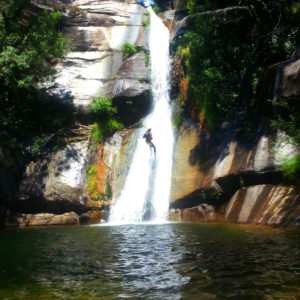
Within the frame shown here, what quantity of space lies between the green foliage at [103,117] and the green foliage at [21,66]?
3173mm

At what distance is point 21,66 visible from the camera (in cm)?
1659

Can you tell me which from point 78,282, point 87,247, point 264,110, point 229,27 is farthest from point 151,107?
point 78,282

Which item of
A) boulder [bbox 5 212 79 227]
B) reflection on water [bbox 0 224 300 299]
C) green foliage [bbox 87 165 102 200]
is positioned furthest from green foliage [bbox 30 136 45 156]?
reflection on water [bbox 0 224 300 299]

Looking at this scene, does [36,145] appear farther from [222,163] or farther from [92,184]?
[222,163]

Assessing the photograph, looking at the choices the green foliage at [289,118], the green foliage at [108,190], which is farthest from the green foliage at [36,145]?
the green foliage at [289,118]

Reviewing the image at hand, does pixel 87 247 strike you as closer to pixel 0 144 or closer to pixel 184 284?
pixel 184 284

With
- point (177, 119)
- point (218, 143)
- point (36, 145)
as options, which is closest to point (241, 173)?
point (218, 143)

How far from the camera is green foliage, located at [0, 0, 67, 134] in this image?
16.6 metres

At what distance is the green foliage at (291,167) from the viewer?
10872 millimetres

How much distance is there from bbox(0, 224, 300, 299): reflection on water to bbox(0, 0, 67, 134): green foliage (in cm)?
1129

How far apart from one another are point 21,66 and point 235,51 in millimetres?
11254

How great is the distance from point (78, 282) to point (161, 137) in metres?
14.0

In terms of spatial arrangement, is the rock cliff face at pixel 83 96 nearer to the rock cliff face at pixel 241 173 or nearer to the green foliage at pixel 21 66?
the green foliage at pixel 21 66

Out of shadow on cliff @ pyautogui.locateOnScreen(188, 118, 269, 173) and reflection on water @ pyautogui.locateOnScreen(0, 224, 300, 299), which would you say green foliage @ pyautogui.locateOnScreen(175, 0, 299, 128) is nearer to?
shadow on cliff @ pyautogui.locateOnScreen(188, 118, 269, 173)
